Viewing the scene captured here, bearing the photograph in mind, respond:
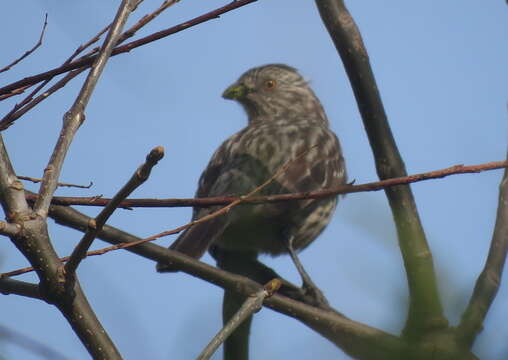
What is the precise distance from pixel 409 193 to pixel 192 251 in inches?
68.6

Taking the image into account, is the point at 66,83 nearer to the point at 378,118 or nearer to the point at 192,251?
the point at 378,118

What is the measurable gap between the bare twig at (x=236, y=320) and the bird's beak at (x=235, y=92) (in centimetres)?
581

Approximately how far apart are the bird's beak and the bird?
2.77 ft

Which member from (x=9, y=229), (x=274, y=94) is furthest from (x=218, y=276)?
(x=274, y=94)

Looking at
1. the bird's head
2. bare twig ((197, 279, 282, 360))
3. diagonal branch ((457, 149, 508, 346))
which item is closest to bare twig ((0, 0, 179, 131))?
bare twig ((197, 279, 282, 360))

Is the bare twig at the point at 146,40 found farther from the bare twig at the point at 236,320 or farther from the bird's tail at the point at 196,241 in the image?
the bird's tail at the point at 196,241

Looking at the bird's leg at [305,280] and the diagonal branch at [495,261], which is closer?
the diagonal branch at [495,261]

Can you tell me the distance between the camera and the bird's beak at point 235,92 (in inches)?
334

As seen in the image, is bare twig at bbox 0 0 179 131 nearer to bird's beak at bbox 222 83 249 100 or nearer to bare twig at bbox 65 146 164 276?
bare twig at bbox 65 146 164 276

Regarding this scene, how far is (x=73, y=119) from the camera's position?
7.38 ft

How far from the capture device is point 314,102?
9023mm

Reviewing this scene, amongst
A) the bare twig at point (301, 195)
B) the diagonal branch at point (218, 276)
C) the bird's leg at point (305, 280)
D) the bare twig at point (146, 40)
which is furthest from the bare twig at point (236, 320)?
the bird's leg at point (305, 280)

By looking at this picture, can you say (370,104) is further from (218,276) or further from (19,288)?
(19,288)

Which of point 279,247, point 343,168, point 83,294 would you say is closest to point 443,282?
point 83,294
